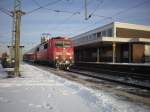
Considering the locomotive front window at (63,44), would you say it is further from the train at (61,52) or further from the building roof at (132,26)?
the building roof at (132,26)

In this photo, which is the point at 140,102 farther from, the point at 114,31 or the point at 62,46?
the point at 114,31

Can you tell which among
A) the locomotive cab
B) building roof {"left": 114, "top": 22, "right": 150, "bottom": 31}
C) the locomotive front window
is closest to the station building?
building roof {"left": 114, "top": 22, "right": 150, "bottom": 31}

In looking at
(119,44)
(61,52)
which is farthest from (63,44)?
(119,44)

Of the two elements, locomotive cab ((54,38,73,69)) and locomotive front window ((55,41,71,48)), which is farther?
locomotive front window ((55,41,71,48))

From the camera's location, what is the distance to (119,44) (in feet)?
153

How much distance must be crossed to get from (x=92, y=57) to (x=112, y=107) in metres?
48.6

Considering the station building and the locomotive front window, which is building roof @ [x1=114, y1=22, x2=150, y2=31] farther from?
the locomotive front window

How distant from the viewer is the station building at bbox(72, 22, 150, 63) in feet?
138

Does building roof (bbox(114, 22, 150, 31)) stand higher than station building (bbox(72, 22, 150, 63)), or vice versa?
building roof (bbox(114, 22, 150, 31))

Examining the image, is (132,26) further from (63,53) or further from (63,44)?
(63,53)

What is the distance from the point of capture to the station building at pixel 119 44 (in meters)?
42.1

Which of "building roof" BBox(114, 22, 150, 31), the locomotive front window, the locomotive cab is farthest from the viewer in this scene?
"building roof" BBox(114, 22, 150, 31)

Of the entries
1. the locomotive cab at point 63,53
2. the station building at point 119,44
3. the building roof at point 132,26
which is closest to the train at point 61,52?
the locomotive cab at point 63,53

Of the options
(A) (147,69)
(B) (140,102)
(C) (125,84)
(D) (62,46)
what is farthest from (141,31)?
(B) (140,102)
